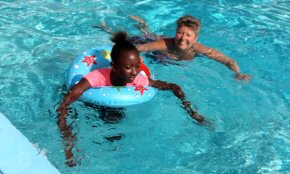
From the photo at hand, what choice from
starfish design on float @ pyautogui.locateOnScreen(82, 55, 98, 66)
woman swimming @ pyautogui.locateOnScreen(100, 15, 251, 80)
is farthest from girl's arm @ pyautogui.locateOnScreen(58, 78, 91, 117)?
woman swimming @ pyautogui.locateOnScreen(100, 15, 251, 80)

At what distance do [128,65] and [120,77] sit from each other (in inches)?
12.3

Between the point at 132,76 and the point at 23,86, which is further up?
the point at 132,76

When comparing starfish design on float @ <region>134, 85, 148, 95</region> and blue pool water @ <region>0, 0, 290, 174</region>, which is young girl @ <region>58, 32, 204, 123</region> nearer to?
starfish design on float @ <region>134, 85, 148, 95</region>

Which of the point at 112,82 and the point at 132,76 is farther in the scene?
the point at 112,82

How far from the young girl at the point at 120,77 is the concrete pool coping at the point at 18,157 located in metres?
0.57

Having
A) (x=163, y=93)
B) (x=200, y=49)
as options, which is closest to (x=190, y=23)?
(x=200, y=49)

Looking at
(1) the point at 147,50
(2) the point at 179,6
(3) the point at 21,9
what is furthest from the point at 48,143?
(2) the point at 179,6

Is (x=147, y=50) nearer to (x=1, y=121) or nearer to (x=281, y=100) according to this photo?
(x=281, y=100)

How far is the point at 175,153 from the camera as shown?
499 cm

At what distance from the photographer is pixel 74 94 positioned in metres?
4.78

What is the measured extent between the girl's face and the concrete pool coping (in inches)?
47.1

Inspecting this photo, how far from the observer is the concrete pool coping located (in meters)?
3.84

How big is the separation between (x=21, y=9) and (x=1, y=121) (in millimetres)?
3966

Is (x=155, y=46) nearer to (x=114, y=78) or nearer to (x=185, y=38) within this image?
(x=185, y=38)
